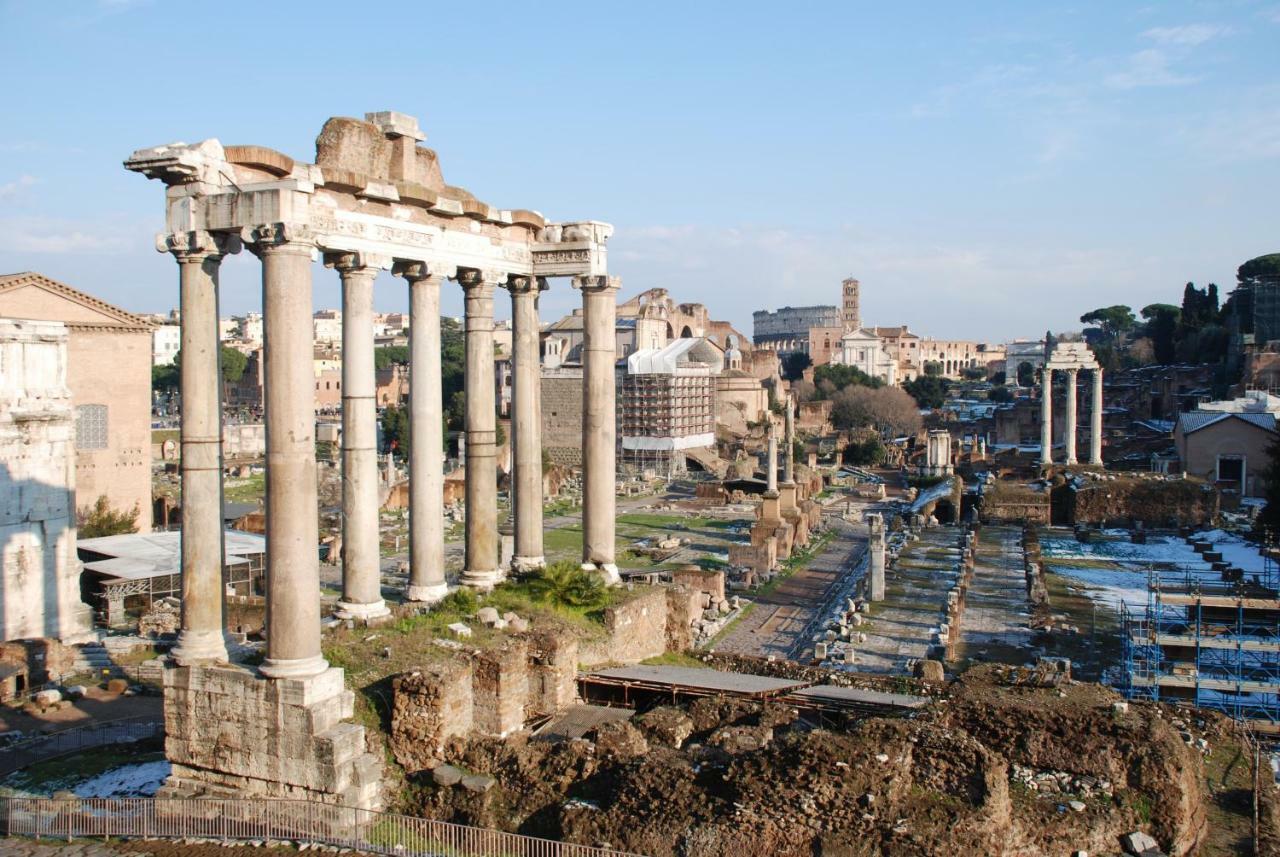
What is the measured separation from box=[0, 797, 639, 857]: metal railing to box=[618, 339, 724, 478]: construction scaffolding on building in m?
58.4

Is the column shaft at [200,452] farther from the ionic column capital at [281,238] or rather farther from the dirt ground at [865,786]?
the dirt ground at [865,786]

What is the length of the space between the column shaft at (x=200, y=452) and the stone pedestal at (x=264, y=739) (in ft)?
1.86

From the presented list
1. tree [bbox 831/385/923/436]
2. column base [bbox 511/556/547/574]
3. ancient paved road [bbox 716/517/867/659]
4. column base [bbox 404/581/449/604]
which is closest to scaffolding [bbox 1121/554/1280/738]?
ancient paved road [bbox 716/517/867/659]

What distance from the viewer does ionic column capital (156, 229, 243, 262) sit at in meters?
10.9

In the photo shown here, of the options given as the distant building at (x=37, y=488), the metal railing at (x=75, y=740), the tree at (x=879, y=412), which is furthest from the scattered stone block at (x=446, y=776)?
the tree at (x=879, y=412)

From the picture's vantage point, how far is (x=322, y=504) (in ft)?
150

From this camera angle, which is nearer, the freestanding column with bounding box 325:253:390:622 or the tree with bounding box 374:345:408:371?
the freestanding column with bounding box 325:253:390:622

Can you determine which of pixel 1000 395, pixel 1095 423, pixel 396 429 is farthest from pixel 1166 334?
pixel 396 429

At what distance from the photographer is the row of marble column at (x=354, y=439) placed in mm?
10398

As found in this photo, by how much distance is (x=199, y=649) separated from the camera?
10.8 meters

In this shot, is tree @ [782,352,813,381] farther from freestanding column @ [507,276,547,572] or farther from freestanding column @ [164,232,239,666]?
freestanding column @ [164,232,239,666]

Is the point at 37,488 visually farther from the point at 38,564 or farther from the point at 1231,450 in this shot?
the point at 1231,450

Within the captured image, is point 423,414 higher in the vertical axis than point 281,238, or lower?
lower

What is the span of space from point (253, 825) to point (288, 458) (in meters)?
3.30
